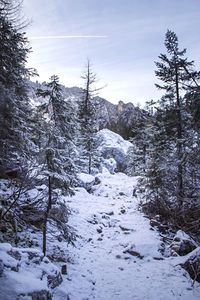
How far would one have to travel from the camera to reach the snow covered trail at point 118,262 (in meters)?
8.86

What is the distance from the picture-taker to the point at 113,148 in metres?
42.8

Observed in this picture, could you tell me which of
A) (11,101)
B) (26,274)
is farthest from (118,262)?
(11,101)

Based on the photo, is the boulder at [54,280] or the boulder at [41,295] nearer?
the boulder at [41,295]

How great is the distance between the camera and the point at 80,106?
3547 centimetres

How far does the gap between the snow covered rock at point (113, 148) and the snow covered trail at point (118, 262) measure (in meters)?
23.8

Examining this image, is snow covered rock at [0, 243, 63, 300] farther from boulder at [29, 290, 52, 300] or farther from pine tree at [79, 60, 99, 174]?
pine tree at [79, 60, 99, 174]

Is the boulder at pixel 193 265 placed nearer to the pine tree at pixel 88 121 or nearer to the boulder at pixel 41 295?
the boulder at pixel 41 295

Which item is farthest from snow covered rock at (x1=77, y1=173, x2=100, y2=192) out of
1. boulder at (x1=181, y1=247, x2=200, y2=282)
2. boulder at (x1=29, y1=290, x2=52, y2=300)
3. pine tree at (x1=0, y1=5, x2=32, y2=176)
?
boulder at (x1=29, y1=290, x2=52, y2=300)

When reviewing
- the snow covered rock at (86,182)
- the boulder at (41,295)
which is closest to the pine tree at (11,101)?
the boulder at (41,295)

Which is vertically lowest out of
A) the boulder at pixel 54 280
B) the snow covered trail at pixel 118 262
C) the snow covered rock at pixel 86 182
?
the snow covered trail at pixel 118 262

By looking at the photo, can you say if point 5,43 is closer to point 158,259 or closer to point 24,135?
point 24,135

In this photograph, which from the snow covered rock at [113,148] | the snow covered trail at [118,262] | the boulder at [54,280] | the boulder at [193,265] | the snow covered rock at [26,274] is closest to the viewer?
the snow covered rock at [26,274]

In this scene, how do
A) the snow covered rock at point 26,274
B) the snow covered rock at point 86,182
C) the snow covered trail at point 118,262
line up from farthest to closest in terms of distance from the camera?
1. the snow covered rock at point 86,182
2. the snow covered trail at point 118,262
3. the snow covered rock at point 26,274

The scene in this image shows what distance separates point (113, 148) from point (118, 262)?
3166 centimetres
